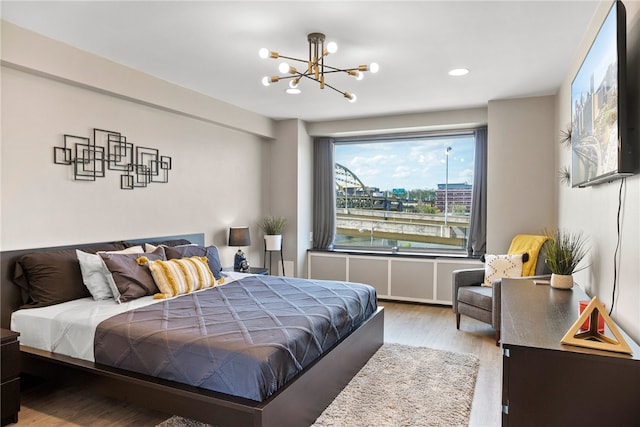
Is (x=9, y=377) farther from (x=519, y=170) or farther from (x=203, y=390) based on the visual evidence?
(x=519, y=170)

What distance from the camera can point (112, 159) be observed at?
12.1ft

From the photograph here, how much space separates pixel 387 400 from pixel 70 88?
11.2ft

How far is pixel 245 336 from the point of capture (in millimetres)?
2307

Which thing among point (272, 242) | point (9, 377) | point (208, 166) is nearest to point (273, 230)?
point (272, 242)

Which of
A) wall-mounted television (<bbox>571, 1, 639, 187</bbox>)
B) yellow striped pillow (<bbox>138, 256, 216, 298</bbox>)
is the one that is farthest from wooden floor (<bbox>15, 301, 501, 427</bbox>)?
wall-mounted television (<bbox>571, 1, 639, 187</bbox>)

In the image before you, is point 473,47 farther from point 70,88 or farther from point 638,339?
point 70,88

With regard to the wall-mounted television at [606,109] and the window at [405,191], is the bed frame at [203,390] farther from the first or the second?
the window at [405,191]

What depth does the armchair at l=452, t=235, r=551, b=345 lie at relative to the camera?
152 inches

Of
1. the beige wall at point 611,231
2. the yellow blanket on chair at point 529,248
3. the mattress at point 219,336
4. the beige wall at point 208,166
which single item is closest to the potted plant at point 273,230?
the beige wall at point 208,166

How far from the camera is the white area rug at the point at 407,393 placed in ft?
8.29

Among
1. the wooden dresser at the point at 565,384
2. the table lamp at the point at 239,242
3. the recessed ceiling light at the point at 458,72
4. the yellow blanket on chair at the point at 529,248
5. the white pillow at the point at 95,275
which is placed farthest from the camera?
the table lamp at the point at 239,242

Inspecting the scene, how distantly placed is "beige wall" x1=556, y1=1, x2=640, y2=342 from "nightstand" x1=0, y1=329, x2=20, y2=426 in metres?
3.22

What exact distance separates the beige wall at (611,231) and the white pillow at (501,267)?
38.9 inches

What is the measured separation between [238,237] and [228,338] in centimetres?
285
